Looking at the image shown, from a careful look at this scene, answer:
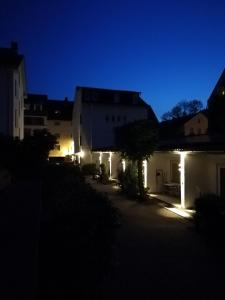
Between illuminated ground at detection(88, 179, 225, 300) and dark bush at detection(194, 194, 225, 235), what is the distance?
403 millimetres

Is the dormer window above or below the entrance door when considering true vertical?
above

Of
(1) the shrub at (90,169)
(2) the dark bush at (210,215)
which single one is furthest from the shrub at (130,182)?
(1) the shrub at (90,169)

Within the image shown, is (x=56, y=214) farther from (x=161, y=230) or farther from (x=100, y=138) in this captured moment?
(x=100, y=138)

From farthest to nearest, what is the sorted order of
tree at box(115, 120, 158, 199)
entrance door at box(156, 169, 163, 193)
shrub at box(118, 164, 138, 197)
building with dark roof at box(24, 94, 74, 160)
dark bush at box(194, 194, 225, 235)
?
building with dark roof at box(24, 94, 74, 160), entrance door at box(156, 169, 163, 193), shrub at box(118, 164, 138, 197), tree at box(115, 120, 158, 199), dark bush at box(194, 194, 225, 235)

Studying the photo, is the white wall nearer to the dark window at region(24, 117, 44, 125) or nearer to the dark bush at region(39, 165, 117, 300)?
the dark window at region(24, 117, 44, 125)

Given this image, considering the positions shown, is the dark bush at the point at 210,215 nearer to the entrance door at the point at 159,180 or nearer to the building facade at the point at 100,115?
the entrance door at the point at 159,180

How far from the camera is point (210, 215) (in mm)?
8812

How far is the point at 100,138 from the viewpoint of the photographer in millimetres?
37594

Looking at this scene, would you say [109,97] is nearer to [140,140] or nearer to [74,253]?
[140,140]

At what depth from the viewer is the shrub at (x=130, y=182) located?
17.4 metres

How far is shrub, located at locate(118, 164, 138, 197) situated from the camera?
684 inches

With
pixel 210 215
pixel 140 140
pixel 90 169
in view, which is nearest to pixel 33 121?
pixel 90 169

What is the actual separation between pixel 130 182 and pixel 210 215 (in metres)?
9.17

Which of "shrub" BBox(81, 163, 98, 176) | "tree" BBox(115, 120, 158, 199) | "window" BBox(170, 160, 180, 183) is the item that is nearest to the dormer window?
"shrub" BBox(81, 163, 98, 176)
